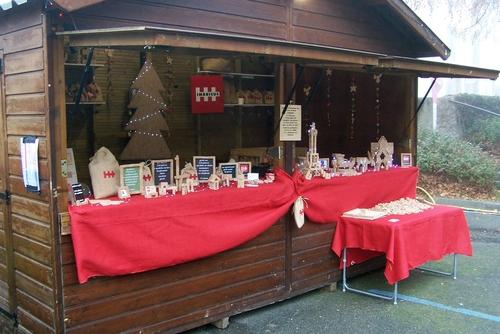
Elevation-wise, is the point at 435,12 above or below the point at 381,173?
above

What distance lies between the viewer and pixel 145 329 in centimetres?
428

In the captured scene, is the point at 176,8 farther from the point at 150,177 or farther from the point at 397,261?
the point at 397,261

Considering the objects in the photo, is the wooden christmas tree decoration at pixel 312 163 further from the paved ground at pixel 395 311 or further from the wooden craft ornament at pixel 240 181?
the paved ground at pixel 395 311

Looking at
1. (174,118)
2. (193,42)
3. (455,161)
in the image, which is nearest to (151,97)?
(174,118)

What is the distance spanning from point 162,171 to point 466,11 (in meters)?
20.0

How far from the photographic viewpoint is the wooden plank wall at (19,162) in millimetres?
3822

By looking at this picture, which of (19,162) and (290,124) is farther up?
(290,124)

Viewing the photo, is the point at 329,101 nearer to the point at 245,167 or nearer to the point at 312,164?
the point at 312,164

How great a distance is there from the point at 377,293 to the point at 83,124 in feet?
12.0

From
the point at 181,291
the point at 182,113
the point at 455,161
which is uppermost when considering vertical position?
the point at 182,113

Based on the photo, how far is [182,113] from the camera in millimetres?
6422

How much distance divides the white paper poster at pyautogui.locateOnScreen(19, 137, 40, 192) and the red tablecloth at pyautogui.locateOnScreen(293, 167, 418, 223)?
248 centimetres

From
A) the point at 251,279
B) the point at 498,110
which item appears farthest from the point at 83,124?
the point at 498,110

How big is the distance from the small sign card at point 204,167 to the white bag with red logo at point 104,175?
800 mm
